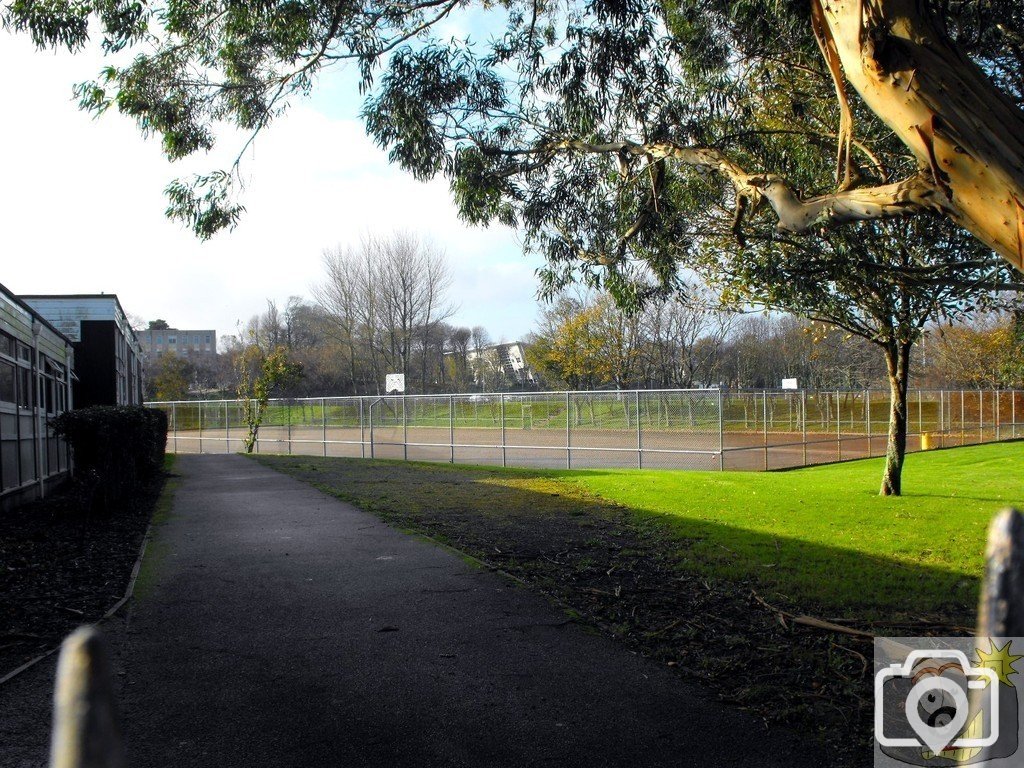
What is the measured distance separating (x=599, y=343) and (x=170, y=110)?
36243 millimetres

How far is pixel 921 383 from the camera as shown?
5250cm

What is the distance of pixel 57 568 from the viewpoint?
315 inches

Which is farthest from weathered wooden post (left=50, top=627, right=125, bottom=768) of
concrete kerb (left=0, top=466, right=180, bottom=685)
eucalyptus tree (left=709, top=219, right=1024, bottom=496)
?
eucalyptus tree (left=709, top=219, right=1024, bottom=496)

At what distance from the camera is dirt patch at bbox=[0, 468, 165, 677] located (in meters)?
5.86

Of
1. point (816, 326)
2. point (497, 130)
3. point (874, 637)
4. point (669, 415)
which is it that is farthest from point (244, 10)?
point (669, 415)

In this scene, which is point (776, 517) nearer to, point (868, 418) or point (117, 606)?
point (117, 606)

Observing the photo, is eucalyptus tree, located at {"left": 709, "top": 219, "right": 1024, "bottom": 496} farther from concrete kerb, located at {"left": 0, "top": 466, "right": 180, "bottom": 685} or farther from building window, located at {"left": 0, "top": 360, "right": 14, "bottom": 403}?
building window, located at {"left": 0, "top": 360, "right": 14, "bottom": 403}

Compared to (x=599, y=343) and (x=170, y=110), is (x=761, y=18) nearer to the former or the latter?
(x=170, y=110)

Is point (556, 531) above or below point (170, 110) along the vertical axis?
below

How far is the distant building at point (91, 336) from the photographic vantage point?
76.3ft

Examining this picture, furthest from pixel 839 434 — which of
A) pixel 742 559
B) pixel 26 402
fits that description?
pixel 26 402

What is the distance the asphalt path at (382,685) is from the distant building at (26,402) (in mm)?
5473

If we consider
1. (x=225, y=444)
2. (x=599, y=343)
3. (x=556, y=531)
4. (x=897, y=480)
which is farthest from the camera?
(x=599, y=343)

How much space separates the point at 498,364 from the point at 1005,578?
185 ft
